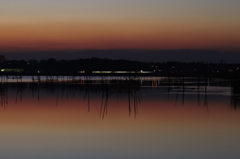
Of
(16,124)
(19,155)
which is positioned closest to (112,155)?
(19,155)

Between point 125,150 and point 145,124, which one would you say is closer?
point 125,150

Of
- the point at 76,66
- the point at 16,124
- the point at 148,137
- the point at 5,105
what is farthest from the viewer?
the point at 76,66

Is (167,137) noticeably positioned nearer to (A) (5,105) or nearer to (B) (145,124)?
(B) (145,124)

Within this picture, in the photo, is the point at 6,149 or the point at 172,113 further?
the point at 172,113

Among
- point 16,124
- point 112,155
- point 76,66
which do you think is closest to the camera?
point 112,155

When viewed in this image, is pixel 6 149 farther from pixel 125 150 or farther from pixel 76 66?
pixel 76 66

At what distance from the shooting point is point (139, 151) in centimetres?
1030

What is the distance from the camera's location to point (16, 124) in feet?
48.5

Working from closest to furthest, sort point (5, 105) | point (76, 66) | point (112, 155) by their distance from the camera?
1. point (112, 155)
2. point (5, 105)
3. point (76, 66)

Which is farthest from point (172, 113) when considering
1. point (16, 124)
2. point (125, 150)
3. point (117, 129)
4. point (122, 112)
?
point (125, 150)

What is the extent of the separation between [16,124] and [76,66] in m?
112

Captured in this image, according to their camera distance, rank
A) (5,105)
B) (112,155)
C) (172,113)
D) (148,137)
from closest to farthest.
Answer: (112,155), (148,137), (172,113), (5,105)

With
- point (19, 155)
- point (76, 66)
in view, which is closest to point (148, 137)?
point (19, 155)

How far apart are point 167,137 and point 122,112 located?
629 cm
